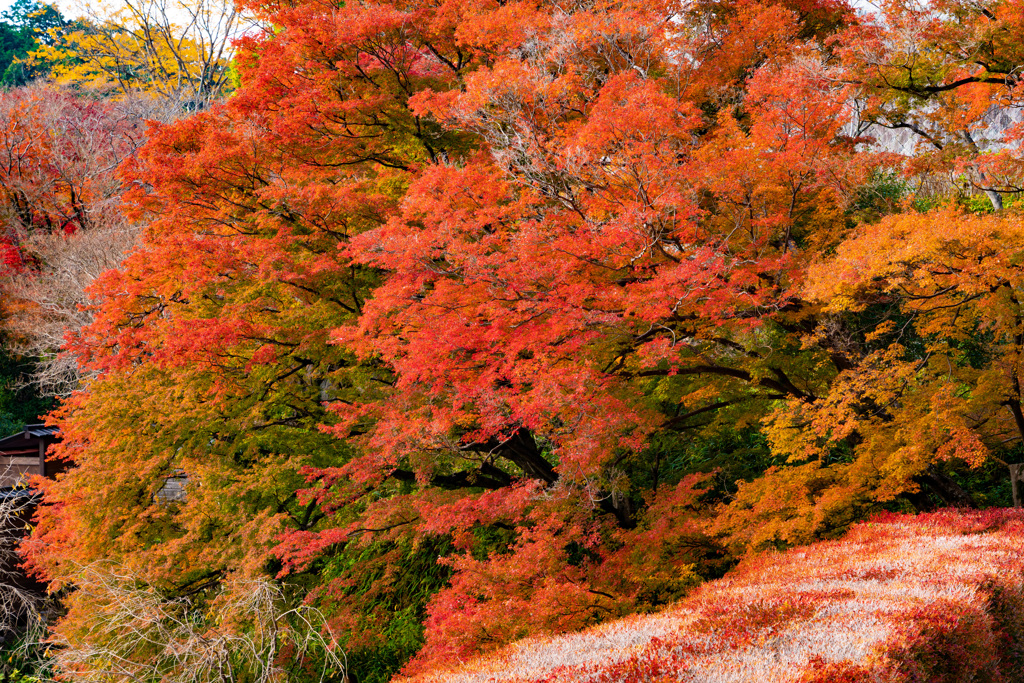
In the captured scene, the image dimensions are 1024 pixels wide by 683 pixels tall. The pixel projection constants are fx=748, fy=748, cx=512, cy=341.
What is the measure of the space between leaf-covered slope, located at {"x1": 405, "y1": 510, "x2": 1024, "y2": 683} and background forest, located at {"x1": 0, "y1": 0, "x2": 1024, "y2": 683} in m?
2.71

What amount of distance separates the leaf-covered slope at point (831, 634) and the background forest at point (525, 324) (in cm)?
271

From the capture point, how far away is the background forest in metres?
8.18

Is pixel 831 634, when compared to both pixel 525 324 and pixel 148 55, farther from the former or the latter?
pixel 148 55

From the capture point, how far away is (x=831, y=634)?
151 inches

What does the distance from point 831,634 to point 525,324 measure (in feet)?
16.4

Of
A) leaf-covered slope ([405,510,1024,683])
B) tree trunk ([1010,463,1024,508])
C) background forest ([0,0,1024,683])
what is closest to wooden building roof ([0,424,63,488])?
background forest ([0,0,1024,683])

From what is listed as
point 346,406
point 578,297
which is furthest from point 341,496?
point 578,297

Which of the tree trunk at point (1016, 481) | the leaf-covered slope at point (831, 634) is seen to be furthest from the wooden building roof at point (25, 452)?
the tree trunk at point (1016, 481)

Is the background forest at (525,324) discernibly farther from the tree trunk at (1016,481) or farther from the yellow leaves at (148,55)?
the yellow leaves at (148,55)

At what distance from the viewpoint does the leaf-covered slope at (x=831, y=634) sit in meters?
3.59

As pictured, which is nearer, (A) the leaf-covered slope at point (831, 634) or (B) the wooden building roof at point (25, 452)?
(A) the leaf-covered slope at point (831, 634)

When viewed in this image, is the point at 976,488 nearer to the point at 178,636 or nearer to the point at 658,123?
the point at 658,123

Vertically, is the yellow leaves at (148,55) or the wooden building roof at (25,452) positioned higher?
the yellow leaves at (148,55)

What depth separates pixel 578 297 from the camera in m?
8.20
